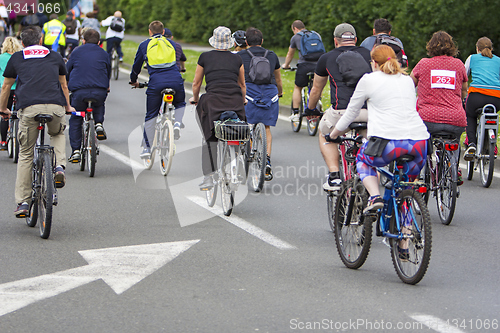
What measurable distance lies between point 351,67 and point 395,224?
1937 mm

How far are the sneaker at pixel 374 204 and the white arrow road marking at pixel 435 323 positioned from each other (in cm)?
92

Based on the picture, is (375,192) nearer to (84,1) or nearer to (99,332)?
(99,332)

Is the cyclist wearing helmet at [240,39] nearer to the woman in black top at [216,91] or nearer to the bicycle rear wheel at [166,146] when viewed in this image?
the woman in black top at [216,91]

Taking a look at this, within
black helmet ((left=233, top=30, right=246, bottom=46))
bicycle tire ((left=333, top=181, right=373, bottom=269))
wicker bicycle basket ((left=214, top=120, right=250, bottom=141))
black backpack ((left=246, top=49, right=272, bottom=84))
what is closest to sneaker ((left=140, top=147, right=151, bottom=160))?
black backpack ((left=246, top=49, right=272, bottom=84))

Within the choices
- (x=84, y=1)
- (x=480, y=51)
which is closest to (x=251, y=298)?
(x=480, y=51)

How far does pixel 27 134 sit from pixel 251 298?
126 inches

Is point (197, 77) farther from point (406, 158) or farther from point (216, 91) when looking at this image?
point (406, 158)

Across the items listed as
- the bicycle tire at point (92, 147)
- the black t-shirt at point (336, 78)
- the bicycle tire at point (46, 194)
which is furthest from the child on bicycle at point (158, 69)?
the black t-shirt at point (336, 78)

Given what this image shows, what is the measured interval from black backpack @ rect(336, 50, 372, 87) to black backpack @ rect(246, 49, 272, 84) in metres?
2.40

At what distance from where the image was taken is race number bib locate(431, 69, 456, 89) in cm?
752

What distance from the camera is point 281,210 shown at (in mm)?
8289

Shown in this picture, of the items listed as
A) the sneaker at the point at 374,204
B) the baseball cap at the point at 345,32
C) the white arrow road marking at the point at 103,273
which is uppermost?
the baseball cap at the point at 345,32

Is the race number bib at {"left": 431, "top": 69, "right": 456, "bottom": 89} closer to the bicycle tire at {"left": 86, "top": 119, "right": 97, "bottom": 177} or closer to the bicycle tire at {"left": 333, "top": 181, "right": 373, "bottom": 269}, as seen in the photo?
the bicycle tire at {"left": 333, "top": 181, "right": 373, "bottom": 269}

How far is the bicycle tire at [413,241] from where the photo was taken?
539 centimetres
